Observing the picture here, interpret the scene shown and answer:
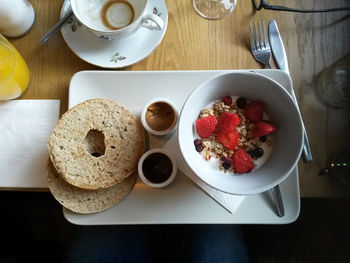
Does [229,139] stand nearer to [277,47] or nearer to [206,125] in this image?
[206,125]

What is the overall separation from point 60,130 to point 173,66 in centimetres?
43

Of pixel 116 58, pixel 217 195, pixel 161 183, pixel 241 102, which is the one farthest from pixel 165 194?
pixel 116 58

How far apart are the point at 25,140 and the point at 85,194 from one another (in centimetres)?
27

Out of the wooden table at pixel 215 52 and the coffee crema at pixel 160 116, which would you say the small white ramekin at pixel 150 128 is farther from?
the wooden table at pixel 215 52

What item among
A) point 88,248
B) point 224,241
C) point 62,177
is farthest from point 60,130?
point 224,241

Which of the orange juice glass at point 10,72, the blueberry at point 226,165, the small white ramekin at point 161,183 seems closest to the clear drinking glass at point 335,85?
the blueberry at point 226,165

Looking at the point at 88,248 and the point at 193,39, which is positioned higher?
the point at 193,39

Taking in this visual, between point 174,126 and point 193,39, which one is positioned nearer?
point 174,126

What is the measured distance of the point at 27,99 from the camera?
A: 0.91 meters

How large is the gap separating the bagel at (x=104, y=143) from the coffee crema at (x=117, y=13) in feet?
0.91

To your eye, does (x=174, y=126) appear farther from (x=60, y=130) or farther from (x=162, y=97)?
(x=60, y=130)

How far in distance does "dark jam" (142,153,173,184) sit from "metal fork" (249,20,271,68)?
0.46 m

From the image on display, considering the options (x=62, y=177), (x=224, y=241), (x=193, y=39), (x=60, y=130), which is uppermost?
(x=193, y=39)

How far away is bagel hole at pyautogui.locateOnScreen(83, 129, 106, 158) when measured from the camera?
87 cm
